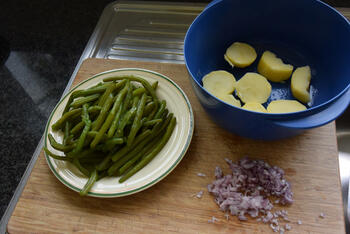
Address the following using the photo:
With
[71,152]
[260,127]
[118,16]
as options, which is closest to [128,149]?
[71,152]

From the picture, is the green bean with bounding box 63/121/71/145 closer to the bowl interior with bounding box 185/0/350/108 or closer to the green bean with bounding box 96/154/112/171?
the green bean with bounding box 96/154/112/171

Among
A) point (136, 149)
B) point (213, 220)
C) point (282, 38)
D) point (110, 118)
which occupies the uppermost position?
point (282, 38)

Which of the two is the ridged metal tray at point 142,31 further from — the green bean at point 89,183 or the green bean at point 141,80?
the green bean at point 89,183

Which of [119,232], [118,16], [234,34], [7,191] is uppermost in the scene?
[234,34]

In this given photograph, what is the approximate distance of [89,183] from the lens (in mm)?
1058

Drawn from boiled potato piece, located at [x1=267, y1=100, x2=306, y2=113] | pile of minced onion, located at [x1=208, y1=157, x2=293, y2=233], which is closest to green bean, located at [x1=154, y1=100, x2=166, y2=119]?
pile of minced onion, located at [x1=208, y1=157, x2=293, y2=233]

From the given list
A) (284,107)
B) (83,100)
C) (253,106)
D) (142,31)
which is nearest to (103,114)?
(83,100)

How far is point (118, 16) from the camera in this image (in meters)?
1.85

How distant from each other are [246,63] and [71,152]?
0.86 metres

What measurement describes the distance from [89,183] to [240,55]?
0.88 metres

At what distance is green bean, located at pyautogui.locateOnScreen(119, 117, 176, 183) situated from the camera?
1.09m

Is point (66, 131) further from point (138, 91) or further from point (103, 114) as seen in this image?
point (138, 91)

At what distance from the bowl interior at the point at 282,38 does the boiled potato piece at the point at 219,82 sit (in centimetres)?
6

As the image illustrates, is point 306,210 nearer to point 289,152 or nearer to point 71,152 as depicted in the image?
point 289,152
